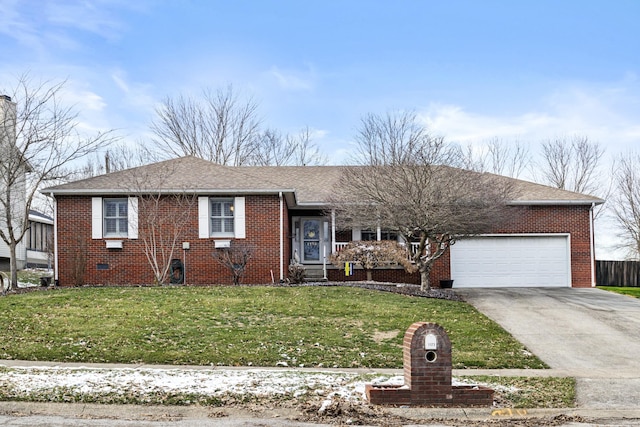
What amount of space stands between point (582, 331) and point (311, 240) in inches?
485

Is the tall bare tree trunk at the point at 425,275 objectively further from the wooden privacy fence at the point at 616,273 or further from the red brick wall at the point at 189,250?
the wooden privacy fence at the point at 616,273

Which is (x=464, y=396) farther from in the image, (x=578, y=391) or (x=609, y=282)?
(x=609, y=282)

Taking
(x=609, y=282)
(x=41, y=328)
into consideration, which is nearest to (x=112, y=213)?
(x=41, y=328)

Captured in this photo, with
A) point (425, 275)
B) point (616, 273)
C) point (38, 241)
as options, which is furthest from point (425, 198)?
point (38, 241)

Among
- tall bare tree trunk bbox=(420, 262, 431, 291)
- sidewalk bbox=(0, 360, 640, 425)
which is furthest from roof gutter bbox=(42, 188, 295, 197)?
sidewalk bbox=(0, 360, 640, 425)

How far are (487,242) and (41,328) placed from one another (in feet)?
53.4

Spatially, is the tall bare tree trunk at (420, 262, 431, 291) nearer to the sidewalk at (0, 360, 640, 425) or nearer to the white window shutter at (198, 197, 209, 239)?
the white window shutter at (198, 197, 209, 239)

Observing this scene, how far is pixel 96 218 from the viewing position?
2372cm

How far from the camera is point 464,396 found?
396 inches

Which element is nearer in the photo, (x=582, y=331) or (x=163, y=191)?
(x=582, y=331)

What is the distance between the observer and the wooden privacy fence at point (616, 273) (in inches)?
1223

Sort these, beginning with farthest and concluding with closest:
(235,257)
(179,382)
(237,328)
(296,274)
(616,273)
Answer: (616,273)
(235,257)
(296,274)
(237,328)
(179,382)

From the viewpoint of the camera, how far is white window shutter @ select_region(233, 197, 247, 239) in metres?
23.7

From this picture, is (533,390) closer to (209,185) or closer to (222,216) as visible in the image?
(222,216)
